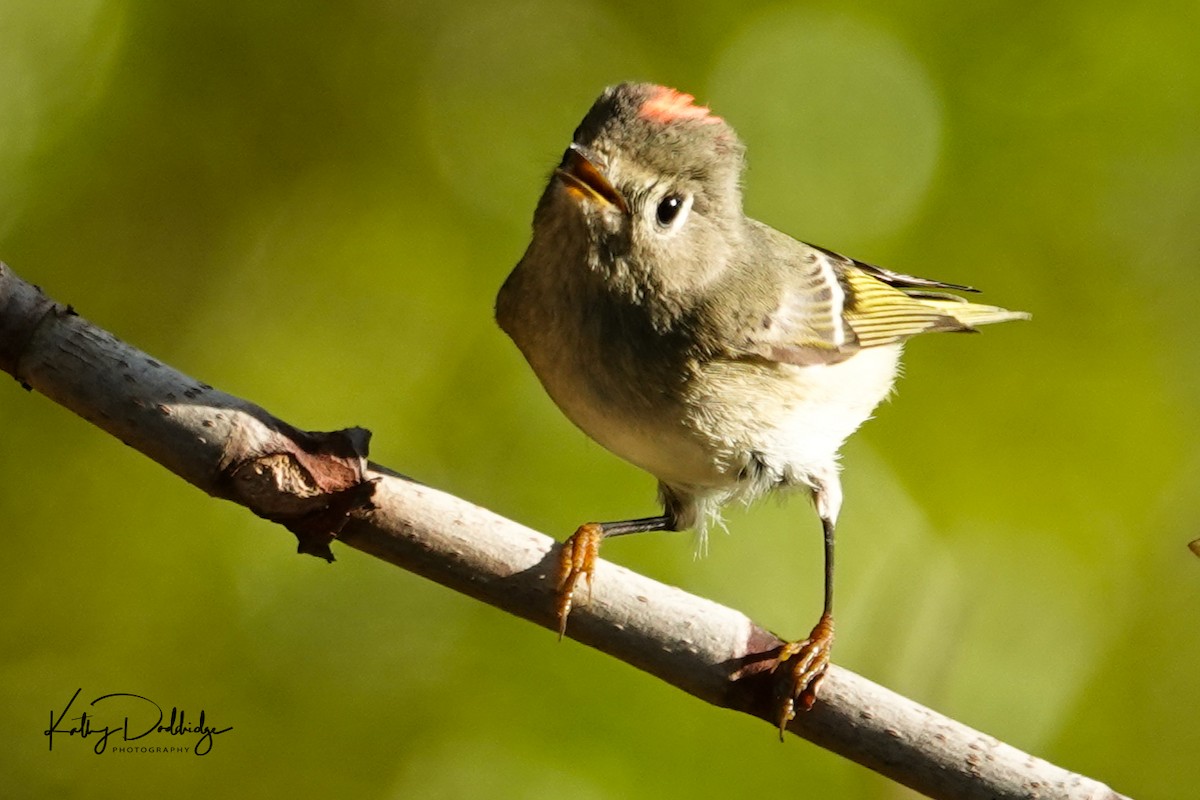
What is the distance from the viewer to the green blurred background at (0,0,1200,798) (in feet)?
8.13

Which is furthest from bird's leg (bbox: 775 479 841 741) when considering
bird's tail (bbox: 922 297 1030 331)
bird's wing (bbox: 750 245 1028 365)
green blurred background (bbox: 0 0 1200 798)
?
bird's tail (bbox: 922 297 1030 331)

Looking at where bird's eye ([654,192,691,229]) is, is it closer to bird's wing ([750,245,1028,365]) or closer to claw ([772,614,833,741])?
bird's wing ([750,245,1028,365])

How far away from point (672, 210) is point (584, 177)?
9.5 inches

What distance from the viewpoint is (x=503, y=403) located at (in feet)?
8.66

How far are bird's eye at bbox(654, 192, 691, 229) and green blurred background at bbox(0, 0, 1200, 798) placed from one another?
1.78 ft

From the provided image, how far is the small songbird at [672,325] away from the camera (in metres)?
2.16

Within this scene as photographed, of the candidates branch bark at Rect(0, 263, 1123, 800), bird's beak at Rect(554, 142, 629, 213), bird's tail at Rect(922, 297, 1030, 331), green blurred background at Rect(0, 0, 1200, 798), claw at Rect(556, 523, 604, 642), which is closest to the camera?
branch bark at Rect(0, 263, 1123, 800)

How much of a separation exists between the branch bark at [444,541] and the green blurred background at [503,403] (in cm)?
72

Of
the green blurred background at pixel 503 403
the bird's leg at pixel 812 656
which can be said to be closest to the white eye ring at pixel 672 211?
the green blurred background at pixel 503 403

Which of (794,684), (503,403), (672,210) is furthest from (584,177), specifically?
(794,684)

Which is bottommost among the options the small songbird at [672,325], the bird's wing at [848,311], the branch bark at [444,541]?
the branch bark at [444,541]

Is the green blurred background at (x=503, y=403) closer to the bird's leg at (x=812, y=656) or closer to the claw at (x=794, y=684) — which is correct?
the bird's leg at (x=812, y=656)
